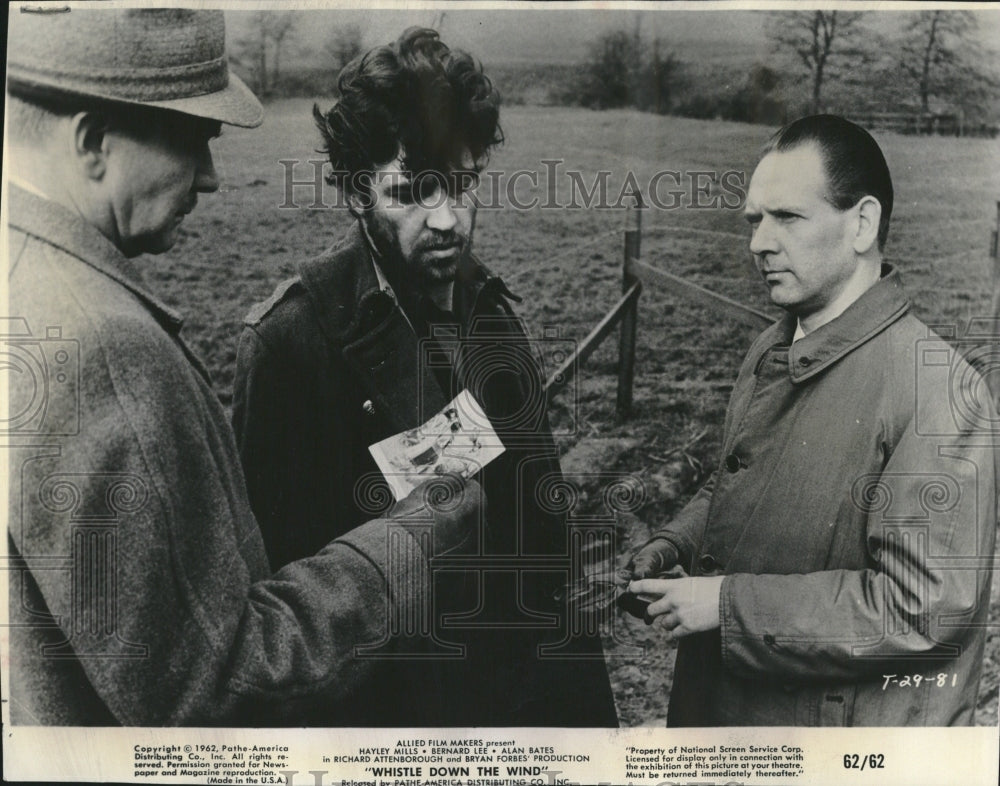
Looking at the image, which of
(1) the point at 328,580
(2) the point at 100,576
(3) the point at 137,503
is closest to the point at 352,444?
(1) the point at 328,580

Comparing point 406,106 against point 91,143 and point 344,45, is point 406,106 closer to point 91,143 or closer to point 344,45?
point 344,45

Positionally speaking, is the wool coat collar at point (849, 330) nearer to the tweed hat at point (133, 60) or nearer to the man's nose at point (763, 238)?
the man's nose at point (763, 238)

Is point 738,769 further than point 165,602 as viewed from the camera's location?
Yes

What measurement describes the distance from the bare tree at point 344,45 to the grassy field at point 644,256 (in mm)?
182

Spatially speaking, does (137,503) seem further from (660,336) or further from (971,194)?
(971,194)

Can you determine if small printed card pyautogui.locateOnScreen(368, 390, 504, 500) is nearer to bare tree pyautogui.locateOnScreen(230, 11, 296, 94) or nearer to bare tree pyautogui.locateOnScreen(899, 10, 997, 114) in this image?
bare tree pyautogui.locateOnScreen(230, 11, 296, 94)

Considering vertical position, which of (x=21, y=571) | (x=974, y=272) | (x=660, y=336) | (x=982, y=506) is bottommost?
(x=21, y=571)

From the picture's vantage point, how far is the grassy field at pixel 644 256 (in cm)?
336

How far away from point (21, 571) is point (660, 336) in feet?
7.37

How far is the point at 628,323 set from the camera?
11.3 feet

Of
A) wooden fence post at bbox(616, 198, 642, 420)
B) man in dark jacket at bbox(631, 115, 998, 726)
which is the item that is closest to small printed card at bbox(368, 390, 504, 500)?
wooden fence post at bbox(616, 198, 642, 420)

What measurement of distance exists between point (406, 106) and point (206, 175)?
69 cm

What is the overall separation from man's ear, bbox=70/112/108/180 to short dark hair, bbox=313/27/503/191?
666 millimetres

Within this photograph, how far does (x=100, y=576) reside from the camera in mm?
3236
